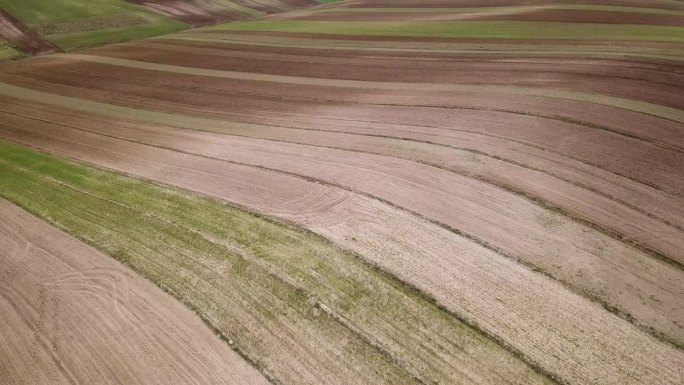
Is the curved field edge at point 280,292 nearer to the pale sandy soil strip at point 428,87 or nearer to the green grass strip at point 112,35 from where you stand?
the pale sandy soil strip at point 428,87

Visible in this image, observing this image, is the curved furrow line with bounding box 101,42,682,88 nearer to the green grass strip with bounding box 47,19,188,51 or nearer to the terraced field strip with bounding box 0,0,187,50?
the green grass strip with bounding box 47,19,188,51

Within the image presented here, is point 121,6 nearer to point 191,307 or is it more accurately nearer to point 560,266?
point 191,307

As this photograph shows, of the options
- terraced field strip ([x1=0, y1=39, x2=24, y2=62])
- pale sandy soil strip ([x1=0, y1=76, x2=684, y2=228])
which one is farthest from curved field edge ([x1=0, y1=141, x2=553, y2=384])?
terraced field strip ([x1=0, y1=39, x2=24, y2=62])

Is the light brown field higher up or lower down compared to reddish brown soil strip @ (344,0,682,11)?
lower down

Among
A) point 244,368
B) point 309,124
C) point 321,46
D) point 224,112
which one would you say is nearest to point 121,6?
point 321,46

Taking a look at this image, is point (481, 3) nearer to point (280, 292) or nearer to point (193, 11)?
point (193, 11)
